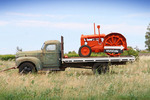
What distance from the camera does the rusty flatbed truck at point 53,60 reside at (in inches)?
383

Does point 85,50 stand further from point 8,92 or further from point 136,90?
point 8,92

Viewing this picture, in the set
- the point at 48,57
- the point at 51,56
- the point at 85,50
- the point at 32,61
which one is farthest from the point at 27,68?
the point at 85,50

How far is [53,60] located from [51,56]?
0.79 ft

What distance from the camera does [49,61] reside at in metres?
9.97

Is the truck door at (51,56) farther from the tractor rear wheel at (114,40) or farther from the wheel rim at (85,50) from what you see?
A: the tractor rear wheel at (114,40)

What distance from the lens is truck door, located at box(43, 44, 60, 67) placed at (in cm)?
992

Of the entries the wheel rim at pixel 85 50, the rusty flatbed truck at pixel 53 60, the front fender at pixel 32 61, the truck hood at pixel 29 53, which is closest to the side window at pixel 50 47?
the rusty flatbed truck at pixel 53 60

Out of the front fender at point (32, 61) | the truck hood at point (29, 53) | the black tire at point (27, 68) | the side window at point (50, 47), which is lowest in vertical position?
the black tire at point (27, 68)

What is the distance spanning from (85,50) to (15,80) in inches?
165

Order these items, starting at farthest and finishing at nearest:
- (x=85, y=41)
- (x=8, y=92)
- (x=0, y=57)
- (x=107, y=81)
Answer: (x=0, y=57) < (x=85, y=41) < (x=107, y=81) < (x=8, y=92)

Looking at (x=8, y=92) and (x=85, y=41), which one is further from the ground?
(x=85, y=41)

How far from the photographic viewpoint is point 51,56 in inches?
391

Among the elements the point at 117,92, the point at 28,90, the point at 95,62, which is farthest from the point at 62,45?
the point at 117,92

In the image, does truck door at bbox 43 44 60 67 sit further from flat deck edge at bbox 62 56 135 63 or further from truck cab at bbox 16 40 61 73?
flat deck edge at bbox 62 56 135 63
